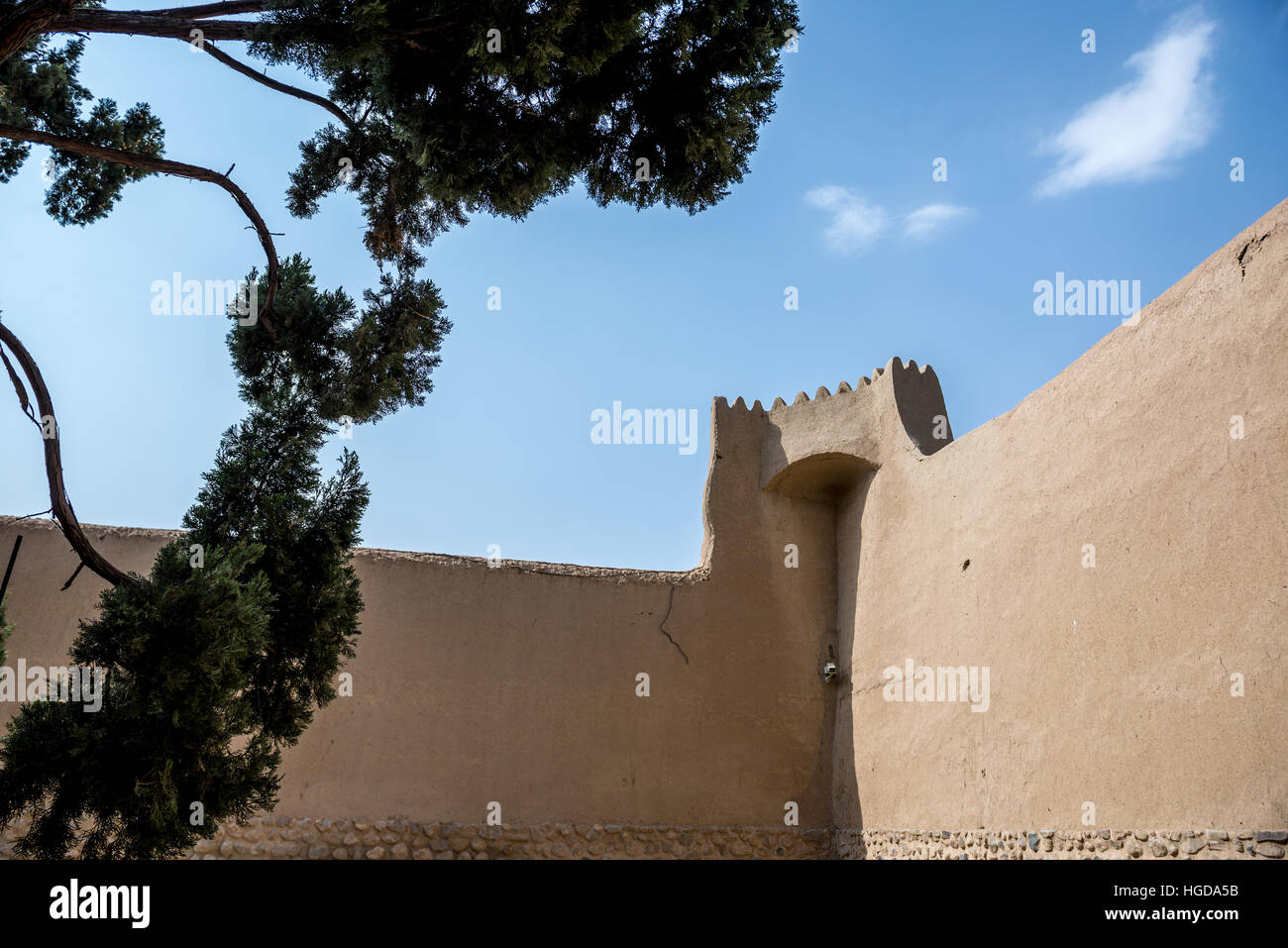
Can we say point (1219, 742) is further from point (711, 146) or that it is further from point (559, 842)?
point (559, 842)

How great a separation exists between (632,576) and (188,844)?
667 cm

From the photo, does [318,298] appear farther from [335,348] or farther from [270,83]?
[270,83]

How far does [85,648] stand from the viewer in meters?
4.85

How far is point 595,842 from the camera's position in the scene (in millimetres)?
9836

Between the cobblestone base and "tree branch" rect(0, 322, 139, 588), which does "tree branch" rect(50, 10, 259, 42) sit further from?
the cobblestone base

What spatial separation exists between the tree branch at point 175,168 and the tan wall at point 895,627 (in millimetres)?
4652

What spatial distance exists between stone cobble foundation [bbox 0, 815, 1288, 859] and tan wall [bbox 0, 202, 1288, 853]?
0.13 metres

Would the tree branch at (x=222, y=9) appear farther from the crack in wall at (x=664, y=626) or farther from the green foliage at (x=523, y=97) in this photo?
the crack in wall at (x=664, y=626)

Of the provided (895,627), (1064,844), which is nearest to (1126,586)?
(1064,844)

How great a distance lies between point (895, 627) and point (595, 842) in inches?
153

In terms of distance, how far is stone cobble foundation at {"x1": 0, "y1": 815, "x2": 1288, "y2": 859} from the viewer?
7773 millimetres

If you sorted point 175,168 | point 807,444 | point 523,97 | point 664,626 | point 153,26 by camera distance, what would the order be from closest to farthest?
point 153,26
point 175,168
point 523,97
point 664,626
point 807,444

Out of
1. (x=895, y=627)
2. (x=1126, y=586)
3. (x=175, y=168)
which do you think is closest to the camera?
(x=175, y=168)

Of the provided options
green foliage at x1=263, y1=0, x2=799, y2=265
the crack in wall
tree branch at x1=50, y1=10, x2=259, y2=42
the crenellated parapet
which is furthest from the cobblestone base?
tree branch at x1=50, y1=10, x2=259, y2=42
